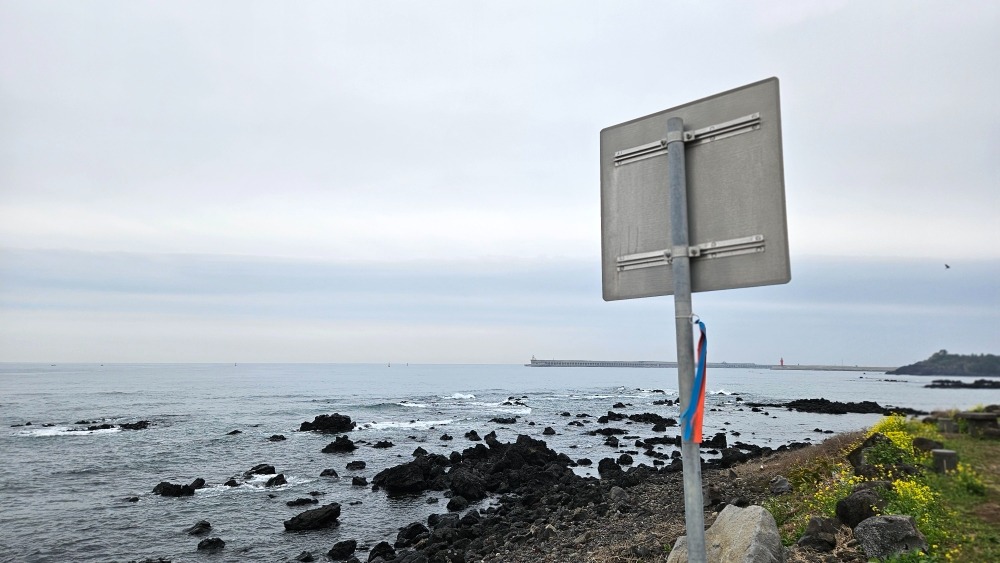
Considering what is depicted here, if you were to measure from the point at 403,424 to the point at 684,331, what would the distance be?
171ft

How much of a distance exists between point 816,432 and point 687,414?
1939 inches

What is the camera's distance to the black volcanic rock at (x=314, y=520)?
19.3 m

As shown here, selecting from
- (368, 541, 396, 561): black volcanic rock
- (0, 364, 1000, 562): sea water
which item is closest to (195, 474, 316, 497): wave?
(0, 364, 1000, 562): sea water

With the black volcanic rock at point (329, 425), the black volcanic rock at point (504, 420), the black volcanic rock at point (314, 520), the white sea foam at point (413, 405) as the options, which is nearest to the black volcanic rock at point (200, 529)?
the black volcanic rock at point (314, 520)

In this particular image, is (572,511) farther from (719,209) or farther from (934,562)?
(719,209)

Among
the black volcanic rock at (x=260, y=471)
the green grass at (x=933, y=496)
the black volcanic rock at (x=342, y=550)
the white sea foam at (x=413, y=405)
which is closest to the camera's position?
the green grass at (x=933, y=496)

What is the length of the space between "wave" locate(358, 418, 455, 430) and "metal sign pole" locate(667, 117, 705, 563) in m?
48.0

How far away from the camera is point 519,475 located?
85.5 feet

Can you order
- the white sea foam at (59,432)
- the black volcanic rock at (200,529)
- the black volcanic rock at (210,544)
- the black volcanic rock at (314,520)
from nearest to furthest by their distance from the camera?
the black volcanic rock at (210,544), the black volcanic rock at (200,529), the black volcanic rock at (314,520), the white sea foam at (59,432)

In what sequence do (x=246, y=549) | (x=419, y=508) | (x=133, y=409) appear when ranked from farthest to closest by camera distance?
(x=133, y=409)
(x=419, y=508)
(x=246, y=549)

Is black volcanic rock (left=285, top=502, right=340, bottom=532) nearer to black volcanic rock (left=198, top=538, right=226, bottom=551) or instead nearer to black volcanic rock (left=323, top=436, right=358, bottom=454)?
black volcanic rock (left=198, top=538, right=226, bottom=551)

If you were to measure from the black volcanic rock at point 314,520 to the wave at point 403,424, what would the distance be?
1110 inches

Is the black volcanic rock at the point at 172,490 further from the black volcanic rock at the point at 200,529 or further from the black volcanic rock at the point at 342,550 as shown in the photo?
the black volcanic rock at the point at 342,550

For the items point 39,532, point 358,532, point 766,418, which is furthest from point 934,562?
point 766,418
